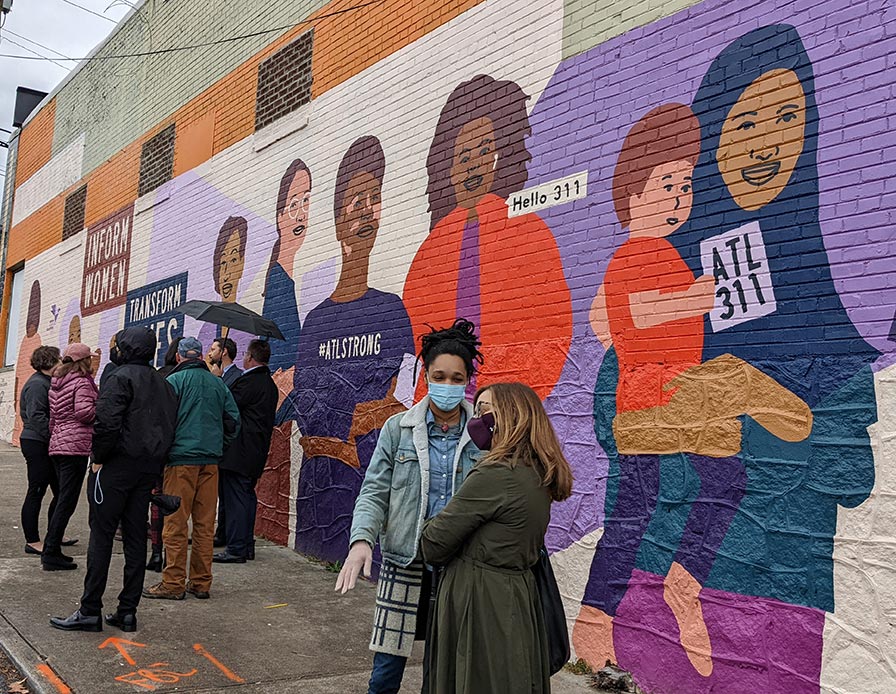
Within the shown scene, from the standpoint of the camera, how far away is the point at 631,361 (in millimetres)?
5199

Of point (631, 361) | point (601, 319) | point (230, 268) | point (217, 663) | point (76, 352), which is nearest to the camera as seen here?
point (217, 663)

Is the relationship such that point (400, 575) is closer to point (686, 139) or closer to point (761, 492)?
point (761, 492)

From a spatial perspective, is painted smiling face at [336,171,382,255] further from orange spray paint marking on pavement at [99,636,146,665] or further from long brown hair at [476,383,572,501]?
long brown hair at [476,383,572,501]

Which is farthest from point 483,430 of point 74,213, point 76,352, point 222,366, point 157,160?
point 74,213

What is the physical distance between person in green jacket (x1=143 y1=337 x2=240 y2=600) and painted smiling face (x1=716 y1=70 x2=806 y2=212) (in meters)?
3.79

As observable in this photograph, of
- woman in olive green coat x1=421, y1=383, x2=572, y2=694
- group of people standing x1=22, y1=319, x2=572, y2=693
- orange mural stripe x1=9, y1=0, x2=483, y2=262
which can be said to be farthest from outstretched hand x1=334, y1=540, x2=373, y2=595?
orange mural stripe x1=9, y1=0, x2=483, y2=262

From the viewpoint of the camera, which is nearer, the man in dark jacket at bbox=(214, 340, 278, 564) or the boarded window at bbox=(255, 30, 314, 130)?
the man in dark jacket at bbox=(214, 340, 278, 564)

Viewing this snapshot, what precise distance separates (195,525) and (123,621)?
1.09 meters

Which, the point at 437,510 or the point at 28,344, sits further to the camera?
the point at 28,344

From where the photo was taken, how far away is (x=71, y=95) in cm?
1591

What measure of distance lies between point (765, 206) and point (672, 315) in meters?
0.77

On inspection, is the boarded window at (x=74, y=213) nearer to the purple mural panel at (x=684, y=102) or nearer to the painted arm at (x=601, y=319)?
the purple mural panel at (x=684, y=102)

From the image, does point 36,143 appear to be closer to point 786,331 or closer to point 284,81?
point 284,81

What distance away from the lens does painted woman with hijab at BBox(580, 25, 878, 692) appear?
4148 mm
